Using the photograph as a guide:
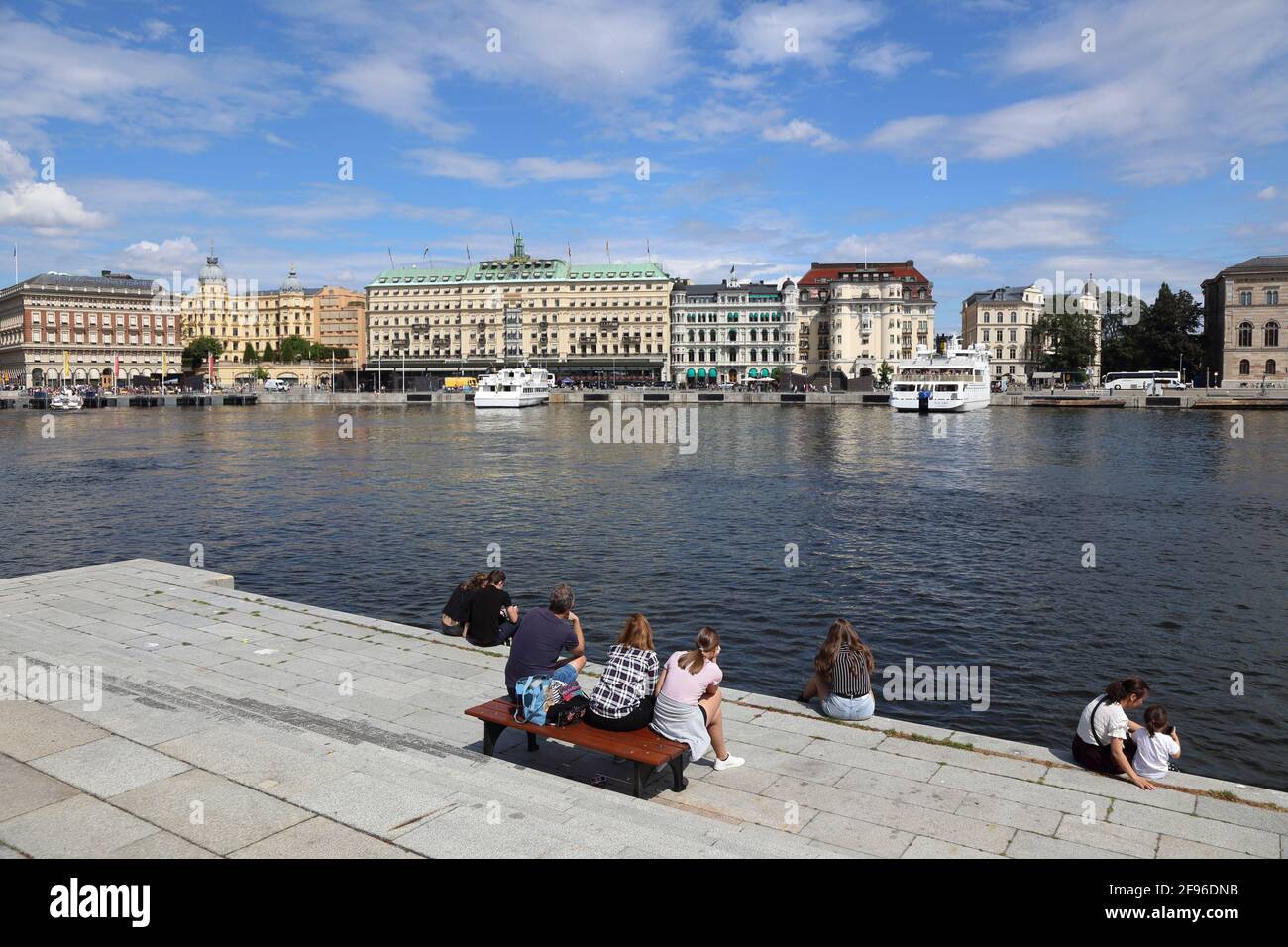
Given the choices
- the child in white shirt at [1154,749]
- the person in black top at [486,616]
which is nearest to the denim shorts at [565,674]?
the person in black top at [486,616]

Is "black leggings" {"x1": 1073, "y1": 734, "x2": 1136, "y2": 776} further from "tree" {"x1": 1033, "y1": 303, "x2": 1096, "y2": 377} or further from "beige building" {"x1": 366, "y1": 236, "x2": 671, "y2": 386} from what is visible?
"beige building" {"x1": 366, "y1": 236, "x2": 671, "y2": 386}

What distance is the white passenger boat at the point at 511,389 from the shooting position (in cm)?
11688

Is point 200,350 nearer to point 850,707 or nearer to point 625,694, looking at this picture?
point 850,707

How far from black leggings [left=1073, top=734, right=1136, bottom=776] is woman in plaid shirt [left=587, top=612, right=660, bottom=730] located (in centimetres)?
446

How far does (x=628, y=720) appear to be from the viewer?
8.93m

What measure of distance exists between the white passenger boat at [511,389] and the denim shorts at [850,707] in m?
108

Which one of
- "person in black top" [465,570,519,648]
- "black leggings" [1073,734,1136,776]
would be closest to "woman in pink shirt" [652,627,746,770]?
"black leggings" [1073,734,1136,776]

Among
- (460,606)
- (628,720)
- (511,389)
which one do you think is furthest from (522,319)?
(628,720)

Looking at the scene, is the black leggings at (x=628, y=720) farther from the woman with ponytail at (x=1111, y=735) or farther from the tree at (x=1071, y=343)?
the tree at (x=1071, y=343)

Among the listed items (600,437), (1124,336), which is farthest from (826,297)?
(600,437)

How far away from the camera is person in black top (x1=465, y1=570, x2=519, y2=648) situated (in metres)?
14.0

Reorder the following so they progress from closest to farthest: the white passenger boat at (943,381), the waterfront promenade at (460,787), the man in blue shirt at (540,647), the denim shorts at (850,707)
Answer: the waterfront promenade at (460,787) → the man in blue shirt at (540,647) → the denim shorts at (850,707) → the white passenger boat at (943,381)

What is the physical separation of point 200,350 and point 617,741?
651 feet
